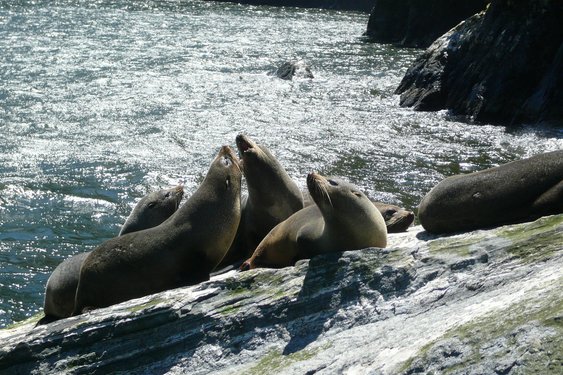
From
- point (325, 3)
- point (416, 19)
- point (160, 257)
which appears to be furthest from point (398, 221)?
point (325, 3)

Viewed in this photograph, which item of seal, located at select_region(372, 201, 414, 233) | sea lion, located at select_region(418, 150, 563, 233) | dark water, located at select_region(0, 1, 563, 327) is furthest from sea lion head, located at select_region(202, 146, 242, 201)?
dark water, located at select_region(0, 1, 563, 327)

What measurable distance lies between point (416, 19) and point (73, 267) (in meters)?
27.2

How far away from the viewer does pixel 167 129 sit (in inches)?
720

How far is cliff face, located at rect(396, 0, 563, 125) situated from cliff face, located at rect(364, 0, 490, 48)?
10365mm

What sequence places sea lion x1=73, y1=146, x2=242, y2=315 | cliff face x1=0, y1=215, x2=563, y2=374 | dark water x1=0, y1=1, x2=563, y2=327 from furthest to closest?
dark water x1=0, y1=1, x2=563, y2=327 → sea lion x1=73, y1=146, x2=242, y2=315 → cliff face x1=0, y1=215, x2=563, y2=374

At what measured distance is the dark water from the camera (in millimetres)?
13438

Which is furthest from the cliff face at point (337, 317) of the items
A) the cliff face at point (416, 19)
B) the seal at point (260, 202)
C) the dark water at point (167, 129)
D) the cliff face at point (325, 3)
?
the cliff face at point (325, 3)

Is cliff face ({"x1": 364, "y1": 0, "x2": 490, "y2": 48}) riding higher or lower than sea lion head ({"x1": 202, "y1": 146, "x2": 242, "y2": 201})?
lower

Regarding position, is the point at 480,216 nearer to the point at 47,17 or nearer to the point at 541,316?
the point at 541,316

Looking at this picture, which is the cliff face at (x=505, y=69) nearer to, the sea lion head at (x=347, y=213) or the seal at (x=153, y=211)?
the seal at (x=153, y=211)

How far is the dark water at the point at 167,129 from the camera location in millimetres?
13438

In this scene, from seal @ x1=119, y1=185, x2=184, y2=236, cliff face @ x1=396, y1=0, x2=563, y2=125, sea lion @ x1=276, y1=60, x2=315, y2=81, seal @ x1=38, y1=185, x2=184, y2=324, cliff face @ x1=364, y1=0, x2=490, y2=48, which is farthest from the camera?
cliff face @ x1=364, y1=0, x2=490, y2=48

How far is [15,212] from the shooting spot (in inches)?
533

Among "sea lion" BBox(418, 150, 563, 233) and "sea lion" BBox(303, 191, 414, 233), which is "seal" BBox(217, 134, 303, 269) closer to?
"sea lion" BBox(303, 191, 414, 233)
